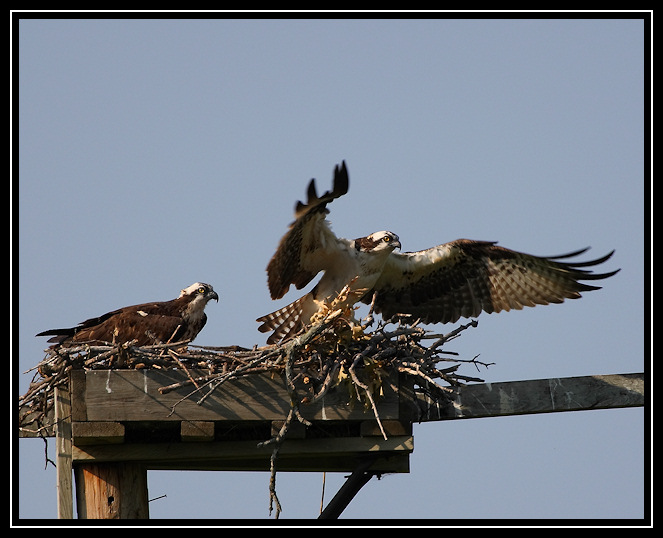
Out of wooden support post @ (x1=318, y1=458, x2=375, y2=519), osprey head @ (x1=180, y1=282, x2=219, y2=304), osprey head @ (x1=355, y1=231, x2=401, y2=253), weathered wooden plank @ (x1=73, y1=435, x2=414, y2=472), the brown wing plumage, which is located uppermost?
osprey head @ (x1=355, y1=231, x2=401, y2=253)

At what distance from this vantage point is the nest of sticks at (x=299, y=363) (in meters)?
5.89

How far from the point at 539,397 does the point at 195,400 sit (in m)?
2.25

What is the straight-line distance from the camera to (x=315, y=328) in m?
6.02

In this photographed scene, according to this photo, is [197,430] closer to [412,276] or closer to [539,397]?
[539,397]

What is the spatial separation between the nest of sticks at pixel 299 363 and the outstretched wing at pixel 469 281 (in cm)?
197

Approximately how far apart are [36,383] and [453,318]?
3.84 m

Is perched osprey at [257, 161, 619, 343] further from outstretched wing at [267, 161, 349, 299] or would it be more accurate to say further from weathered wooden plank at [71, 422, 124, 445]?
weathered wooden plank at [71, 422, 124, 445]

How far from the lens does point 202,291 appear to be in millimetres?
8312

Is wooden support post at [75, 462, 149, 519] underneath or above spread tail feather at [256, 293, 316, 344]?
underneath

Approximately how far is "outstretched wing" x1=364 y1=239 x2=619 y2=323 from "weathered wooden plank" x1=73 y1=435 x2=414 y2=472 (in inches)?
98.5

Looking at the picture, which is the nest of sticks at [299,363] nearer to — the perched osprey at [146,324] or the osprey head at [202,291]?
the perched osprey at [146,324]

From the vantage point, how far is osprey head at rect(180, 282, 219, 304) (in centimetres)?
830

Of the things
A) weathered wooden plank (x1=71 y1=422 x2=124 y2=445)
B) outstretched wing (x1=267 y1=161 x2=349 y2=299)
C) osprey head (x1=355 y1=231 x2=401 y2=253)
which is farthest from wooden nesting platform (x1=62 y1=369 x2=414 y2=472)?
osprey head (x1=355 y1=231 x2=401 y2=253)

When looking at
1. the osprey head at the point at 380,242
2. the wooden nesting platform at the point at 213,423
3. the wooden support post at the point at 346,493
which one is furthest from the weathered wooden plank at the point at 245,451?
the osprey head at the point at 380,242
